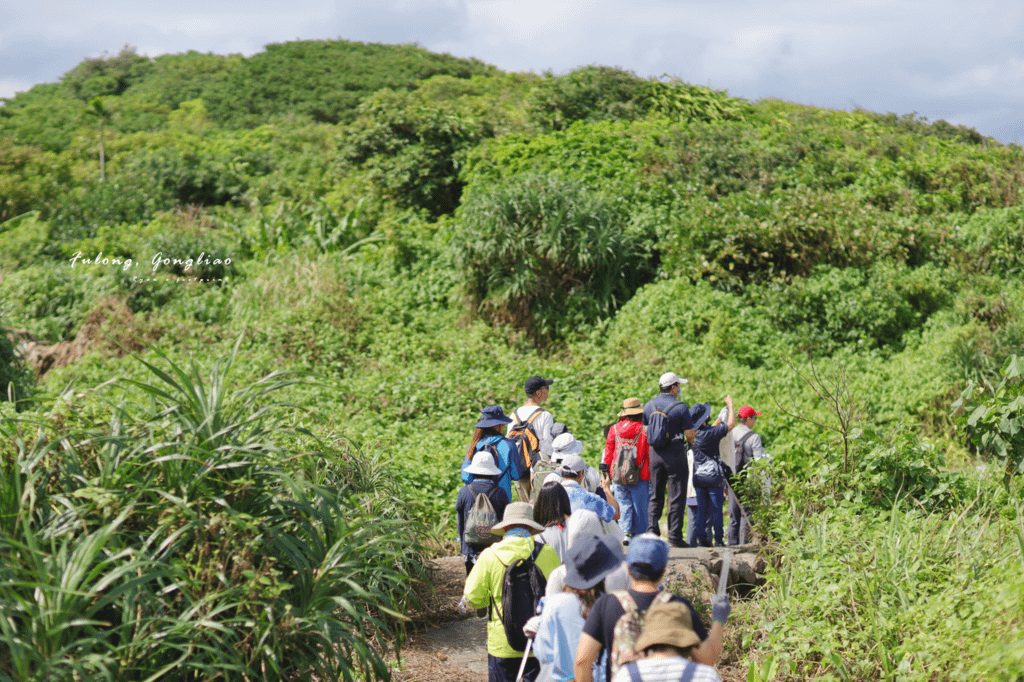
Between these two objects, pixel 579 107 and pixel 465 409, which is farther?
pixel 579 107

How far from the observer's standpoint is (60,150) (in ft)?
95.2

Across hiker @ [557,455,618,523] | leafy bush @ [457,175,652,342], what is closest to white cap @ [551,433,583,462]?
hiker @ [557,455,618,523]

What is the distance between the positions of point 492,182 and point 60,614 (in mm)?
14574

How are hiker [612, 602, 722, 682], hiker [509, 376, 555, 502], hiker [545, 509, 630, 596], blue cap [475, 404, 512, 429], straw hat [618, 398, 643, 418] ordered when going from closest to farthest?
hiker [612, 602, 722, 682]
hiker [545, 509, 630, 596]
blue cap [475, 404, 512, 429]
hiker [509, 376, 555, 502]
straw hat [618, 398, 643, 418]

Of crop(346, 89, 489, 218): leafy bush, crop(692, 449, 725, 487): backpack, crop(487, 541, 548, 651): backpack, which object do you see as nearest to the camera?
crop(487, 541, 548, 651): backpack

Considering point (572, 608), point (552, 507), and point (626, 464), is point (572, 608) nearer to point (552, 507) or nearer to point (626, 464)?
point (552, 507)

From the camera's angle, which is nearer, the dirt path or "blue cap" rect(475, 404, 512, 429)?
the dirt path

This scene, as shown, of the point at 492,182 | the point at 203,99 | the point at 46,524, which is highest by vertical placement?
the point at 203,99

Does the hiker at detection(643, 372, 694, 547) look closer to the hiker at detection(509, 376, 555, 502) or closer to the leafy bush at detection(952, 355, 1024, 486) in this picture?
the hiker at detection(509, 376, 555, 502)

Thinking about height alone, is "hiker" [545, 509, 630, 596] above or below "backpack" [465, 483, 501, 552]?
above

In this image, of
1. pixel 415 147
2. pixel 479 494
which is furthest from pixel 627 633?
pixel 415 147

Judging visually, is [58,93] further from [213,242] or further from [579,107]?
[579,107]

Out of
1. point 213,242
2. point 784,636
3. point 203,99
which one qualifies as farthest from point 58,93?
point 784,636

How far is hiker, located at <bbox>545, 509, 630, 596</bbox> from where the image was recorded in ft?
12.9
